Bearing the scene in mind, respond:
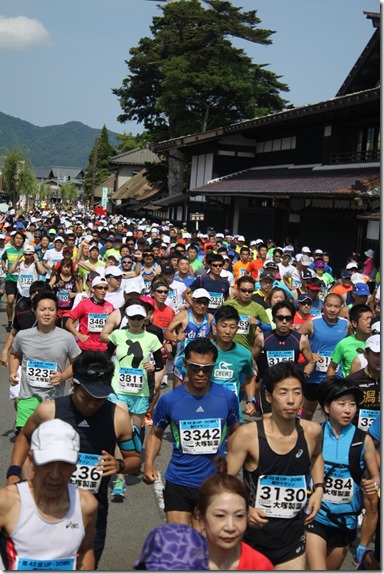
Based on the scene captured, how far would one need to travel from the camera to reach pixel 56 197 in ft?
544

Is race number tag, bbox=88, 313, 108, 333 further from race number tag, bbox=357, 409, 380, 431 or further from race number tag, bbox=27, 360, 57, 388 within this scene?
race number tag, bbox=357, 409, 380, 431

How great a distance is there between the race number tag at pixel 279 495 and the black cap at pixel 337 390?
74 centimetres

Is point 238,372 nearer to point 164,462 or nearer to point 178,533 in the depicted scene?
point 164,462

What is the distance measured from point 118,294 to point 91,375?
19.4 feet

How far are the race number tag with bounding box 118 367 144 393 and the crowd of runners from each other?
1cm

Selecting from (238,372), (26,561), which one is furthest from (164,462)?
(26,561)

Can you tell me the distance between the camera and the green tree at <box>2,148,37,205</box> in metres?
84.4

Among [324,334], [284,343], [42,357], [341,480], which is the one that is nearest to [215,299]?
[324,334]

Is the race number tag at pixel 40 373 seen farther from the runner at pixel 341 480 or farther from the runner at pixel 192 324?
the runner at pixel 341 480

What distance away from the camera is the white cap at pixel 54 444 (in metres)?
3.32

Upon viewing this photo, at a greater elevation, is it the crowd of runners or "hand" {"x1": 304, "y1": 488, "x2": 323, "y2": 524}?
the crowd of runners

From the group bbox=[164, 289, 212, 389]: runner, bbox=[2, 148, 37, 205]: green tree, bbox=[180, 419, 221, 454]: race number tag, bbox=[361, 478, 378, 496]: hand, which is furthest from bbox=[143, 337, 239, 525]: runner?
bbox=[2, 148, 37, 205]: green tree

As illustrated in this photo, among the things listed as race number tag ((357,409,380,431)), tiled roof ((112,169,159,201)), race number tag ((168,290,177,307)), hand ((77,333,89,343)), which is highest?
tiled roof ((112,169,159,201))

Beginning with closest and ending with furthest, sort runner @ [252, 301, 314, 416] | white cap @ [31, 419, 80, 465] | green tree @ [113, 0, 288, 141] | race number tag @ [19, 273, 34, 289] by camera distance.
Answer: white cap @ [31, 419, 80, 465]
runner @ [252, 301, 314, 416]
race number tag @ [19, 273, 34, 289]
green tree @ [113, 0, 288, 141]
